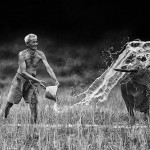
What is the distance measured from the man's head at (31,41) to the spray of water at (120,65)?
70.3 inches

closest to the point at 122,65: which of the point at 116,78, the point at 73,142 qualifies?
the point at 116,78

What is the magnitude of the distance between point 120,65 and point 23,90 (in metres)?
2.09

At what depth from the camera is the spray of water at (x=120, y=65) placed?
26.9ft

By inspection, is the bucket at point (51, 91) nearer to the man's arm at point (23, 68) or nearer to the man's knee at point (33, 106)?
the man's arm at point (23, 68)

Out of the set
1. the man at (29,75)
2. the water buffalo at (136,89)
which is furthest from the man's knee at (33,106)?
the water buffalo at (136,89)

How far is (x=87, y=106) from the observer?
9.64 meters

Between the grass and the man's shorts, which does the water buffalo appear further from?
the man's shorts

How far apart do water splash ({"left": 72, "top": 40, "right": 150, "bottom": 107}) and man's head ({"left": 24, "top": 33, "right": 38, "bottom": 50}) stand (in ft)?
5.98

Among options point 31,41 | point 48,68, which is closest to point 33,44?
point 31,41

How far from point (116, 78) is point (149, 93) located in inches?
84.9

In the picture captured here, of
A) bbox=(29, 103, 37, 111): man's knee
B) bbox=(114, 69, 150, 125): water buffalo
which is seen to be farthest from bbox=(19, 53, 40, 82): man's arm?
bbox=(114, 69, 150, 125): water buffalo

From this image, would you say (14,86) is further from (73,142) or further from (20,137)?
(73,142)

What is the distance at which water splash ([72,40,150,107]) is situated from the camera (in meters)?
8.20

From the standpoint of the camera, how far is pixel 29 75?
24.7ft
